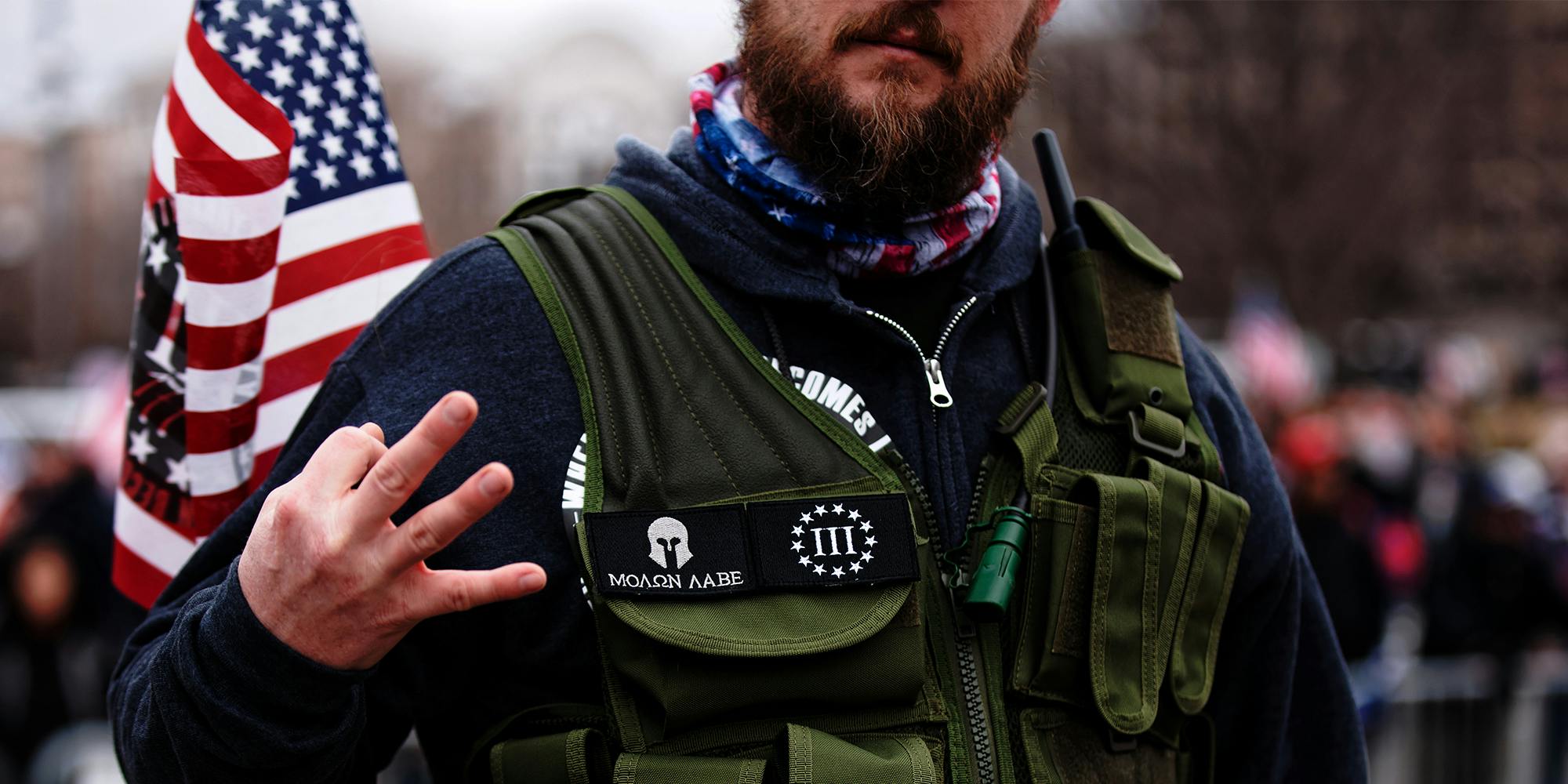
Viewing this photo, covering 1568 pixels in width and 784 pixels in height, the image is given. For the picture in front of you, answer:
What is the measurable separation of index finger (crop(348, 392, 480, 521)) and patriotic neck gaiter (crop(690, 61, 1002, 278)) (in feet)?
2.41

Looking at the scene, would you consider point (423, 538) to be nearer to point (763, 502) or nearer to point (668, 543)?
point (668, 543)

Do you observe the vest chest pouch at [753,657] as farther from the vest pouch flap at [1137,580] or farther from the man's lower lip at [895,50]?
the man's lower lip at [895,50]

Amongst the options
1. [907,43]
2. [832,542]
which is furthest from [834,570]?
[907,43]

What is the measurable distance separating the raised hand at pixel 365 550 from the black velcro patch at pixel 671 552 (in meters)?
0.24

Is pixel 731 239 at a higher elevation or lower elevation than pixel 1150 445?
higher

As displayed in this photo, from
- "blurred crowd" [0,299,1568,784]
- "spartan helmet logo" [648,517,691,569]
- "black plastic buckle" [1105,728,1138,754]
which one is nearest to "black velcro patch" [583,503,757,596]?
"spartan helmet logo" [648,517,691,569]

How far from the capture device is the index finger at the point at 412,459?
4.48ft

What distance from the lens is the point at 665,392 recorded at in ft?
5.98

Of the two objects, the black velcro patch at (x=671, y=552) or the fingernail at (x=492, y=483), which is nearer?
the fingernail at (x=492, y=483)

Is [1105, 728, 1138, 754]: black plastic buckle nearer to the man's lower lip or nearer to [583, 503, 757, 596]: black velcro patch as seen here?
[583, 503, 757, 596]: black velcro patch

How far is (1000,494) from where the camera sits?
1.98 meters

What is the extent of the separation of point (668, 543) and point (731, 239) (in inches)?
18.2

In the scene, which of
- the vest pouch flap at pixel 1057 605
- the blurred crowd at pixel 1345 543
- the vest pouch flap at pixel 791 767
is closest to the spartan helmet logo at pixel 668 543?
the vest pouch flap at pixel 791 767

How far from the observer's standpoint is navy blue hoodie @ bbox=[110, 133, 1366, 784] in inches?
62.9
